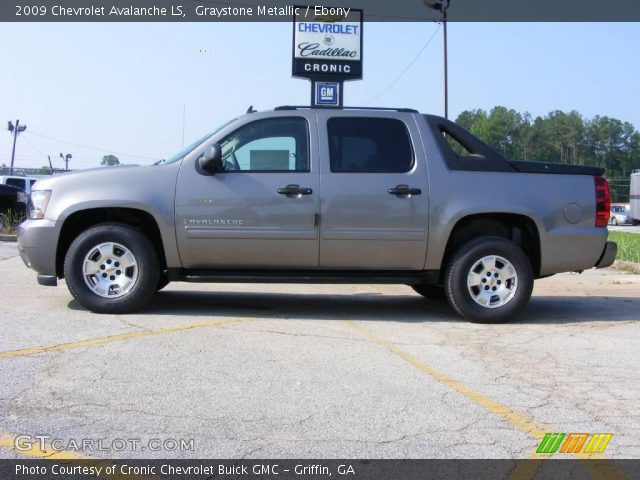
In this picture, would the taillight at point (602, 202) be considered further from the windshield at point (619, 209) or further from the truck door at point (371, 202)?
the windshield at point (619, 209)

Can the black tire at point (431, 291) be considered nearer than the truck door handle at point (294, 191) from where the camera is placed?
No

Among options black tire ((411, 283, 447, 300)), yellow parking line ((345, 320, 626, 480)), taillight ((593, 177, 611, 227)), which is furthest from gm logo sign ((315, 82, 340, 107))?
yellow parking line ((345, 320, 626, 480))

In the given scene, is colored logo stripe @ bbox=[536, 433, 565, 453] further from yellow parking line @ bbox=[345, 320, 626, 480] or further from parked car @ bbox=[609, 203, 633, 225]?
parked car @ bbox=[609, 203, 633, 225]

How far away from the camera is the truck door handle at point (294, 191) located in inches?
249

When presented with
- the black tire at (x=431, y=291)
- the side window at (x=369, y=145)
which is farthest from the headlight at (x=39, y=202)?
the black tire at (x=431, y=291)

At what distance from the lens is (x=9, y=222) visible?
16719 millimetres

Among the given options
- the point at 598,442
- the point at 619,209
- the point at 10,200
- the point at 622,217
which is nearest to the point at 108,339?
the point at 598,442

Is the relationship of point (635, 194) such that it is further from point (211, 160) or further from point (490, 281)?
point (211, 160)

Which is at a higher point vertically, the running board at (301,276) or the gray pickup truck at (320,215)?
the gray pickup truck at (320,215)

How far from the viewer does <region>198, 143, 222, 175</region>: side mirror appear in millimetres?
6188

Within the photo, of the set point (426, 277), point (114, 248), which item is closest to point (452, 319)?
point (426, 277)

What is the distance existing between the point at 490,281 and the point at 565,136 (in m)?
65.1

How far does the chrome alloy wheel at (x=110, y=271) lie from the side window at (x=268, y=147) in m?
1.30

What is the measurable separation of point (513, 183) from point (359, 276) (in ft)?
5.69
